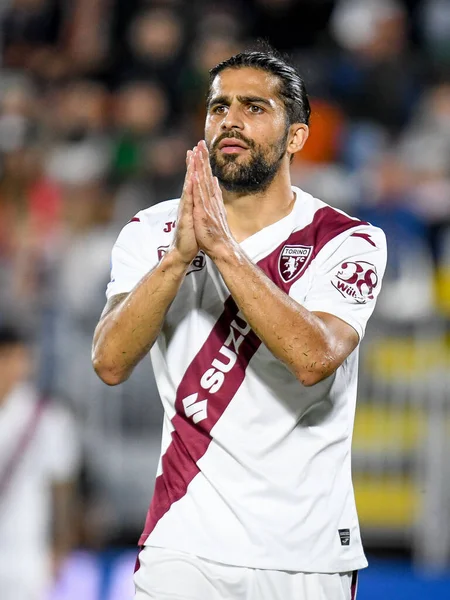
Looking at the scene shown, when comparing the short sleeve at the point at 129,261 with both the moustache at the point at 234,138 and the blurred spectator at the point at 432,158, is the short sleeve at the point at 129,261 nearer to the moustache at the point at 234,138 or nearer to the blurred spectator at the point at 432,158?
the moustache at the point at 234,138

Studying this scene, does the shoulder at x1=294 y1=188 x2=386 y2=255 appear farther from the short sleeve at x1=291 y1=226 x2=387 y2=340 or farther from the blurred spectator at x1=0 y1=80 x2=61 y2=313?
the blurred spectator at x1=0 y1=80 x2=61 y2=313

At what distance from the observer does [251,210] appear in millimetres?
4051

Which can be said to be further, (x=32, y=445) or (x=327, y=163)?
(x=327, y=163)

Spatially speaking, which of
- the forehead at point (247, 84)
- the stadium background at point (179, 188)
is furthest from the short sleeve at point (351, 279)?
the stadium background at point (179, 188)

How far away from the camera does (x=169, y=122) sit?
413 inches

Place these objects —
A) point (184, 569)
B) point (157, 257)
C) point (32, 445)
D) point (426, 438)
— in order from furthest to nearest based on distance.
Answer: point (426, 438), point (32, 445), point (157, 257), point (184, 569)

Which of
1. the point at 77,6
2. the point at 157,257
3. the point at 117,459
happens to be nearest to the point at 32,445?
the point at 117,459

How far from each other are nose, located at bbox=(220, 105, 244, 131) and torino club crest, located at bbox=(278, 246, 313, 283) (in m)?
0.45

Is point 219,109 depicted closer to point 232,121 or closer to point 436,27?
point 232,121

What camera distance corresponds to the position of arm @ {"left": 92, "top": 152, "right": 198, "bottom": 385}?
360cm

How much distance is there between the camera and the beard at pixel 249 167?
3902 mm

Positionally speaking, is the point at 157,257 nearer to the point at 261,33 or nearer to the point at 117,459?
the point at 117,459

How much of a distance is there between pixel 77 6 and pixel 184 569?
31.2ft

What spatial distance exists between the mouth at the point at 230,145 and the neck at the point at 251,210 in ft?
0.57
